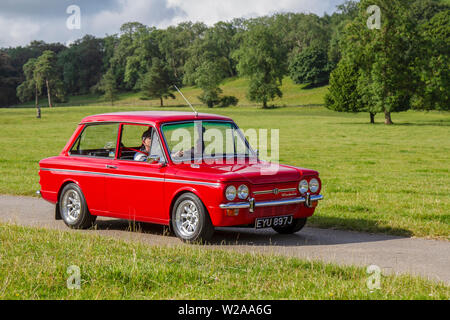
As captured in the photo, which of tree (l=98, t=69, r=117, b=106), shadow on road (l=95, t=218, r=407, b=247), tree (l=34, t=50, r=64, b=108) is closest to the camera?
shadow on road (l=95, t=218, r=407, b=247)

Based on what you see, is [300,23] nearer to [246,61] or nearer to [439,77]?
[246,61]

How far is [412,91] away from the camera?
63062 mm

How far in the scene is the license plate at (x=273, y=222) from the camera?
8.54 m

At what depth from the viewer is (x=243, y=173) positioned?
8438mm

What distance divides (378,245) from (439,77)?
59423 mm

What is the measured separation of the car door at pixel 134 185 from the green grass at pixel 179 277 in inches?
50.9

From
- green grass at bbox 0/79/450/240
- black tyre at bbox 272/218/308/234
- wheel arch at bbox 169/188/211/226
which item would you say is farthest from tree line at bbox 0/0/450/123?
wheel arch at bbox 169/188/211/226

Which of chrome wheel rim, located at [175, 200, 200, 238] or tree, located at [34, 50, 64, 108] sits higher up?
tree, located at [34, 50, 64, 108]

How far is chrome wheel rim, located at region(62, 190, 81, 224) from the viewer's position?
33.4ft

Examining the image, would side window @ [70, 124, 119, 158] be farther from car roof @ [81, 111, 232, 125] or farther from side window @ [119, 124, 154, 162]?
side window @ [119, 124, 154, 162]

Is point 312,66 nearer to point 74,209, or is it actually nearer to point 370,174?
point 370,174

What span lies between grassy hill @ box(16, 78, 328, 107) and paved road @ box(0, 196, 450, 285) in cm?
8950

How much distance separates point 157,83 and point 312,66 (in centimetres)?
3596
